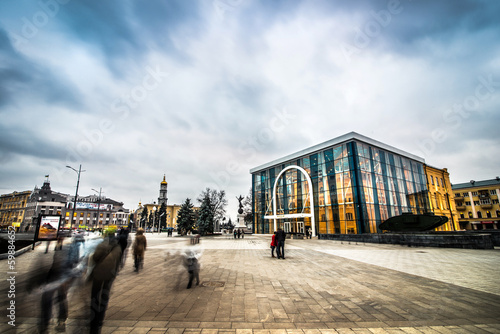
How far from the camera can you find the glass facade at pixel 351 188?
103ft

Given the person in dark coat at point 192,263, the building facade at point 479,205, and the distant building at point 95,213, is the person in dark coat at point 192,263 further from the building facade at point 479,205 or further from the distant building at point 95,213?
the distant building at point 95,213

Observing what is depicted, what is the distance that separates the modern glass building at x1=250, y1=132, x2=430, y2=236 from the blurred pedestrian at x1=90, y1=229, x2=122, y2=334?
3224 cm

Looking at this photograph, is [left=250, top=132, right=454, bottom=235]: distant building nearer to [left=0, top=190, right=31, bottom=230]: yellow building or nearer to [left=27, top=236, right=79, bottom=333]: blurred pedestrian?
[left=27, top=236, right=79, bottom=333]: blurred pedestrian

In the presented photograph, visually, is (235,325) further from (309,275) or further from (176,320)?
(309,275)

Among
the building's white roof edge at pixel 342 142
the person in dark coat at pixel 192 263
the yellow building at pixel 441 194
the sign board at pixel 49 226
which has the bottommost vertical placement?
the person in dark coat at pixel 192 263

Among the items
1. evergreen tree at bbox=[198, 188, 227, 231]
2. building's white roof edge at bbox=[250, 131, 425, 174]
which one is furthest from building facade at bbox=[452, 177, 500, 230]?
evergreen tree at bbox=[198, 188, 227, 231]

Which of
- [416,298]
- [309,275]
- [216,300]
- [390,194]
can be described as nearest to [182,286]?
[216,300]

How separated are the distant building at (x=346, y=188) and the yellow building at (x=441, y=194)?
16.9 inches

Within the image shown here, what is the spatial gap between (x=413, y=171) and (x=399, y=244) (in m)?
27.5

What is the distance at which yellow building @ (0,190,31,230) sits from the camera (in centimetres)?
8475

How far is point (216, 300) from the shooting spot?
5207 mm

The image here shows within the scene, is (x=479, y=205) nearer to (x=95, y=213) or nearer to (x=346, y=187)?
(x=346, y=187)

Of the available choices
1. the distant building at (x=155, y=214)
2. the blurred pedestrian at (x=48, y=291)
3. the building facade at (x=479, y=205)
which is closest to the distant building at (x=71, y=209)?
the distant building at (x=155, y=214)

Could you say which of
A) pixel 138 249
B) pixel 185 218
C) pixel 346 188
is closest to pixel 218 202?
pixel 185 218
